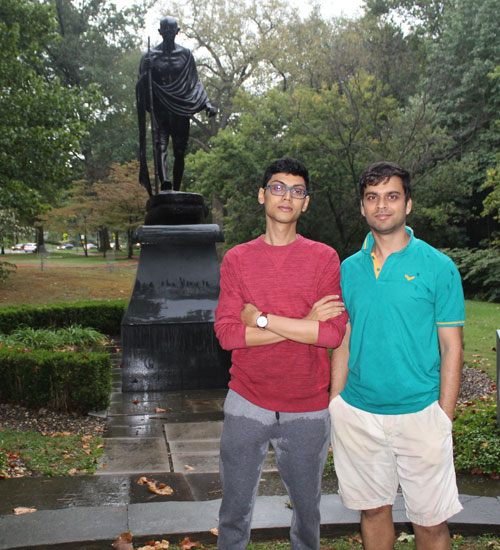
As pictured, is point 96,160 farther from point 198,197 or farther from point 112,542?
point 112,542

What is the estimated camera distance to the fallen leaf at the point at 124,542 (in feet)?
10.6

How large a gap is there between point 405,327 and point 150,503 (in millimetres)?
2048

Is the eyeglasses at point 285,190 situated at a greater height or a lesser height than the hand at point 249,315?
greater

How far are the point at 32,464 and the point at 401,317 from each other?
3311 mm

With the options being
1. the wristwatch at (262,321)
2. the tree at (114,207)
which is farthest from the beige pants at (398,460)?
the tree at (114,207)

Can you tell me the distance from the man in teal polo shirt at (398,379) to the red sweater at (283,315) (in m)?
0.13

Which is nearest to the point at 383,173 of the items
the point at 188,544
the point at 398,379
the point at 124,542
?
the point at 398,379

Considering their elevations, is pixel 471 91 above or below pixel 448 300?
above

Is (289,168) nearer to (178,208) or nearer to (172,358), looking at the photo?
(172,358)

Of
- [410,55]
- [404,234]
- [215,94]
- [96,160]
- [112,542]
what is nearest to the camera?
[404,234]

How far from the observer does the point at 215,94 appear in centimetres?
3906

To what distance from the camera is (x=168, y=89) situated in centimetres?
850

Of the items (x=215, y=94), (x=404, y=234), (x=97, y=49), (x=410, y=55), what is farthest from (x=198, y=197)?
(x=97, y=49)

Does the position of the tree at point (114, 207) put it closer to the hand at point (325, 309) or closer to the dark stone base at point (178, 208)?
the dark stone base at point (178, 208)
